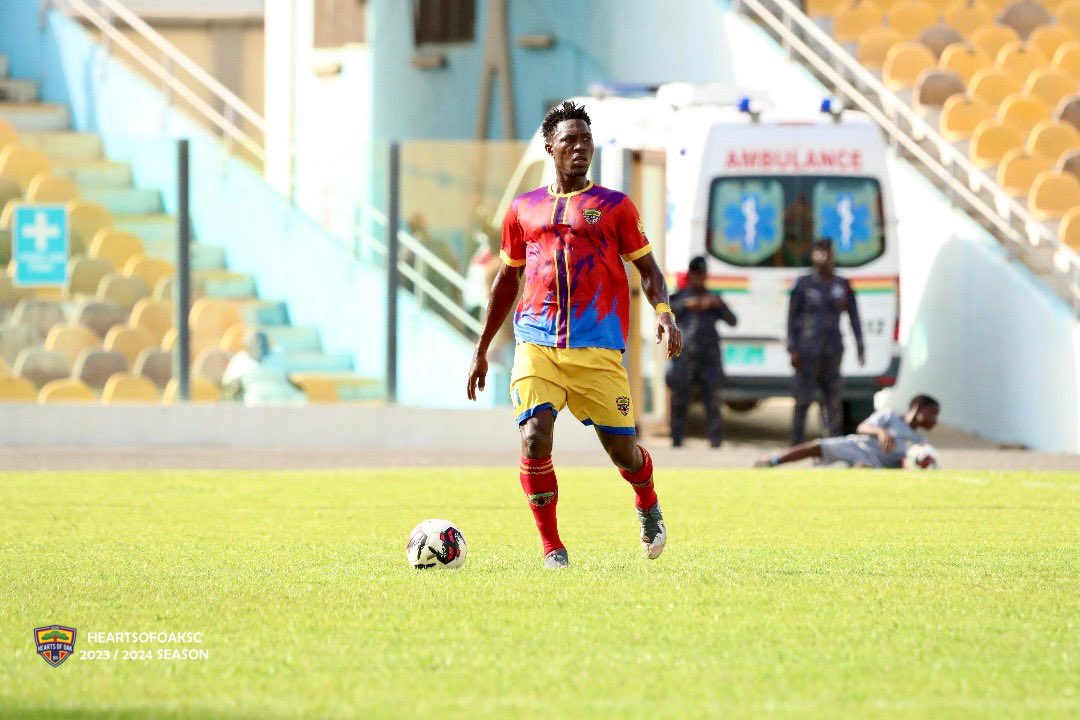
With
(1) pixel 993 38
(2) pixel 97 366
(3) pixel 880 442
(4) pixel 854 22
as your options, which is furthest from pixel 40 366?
(1) pixel 993 38

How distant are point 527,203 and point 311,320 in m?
9.82

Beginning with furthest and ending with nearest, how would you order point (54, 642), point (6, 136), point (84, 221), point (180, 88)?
point (180, 88), point (6, 136), point (84, 221), point (54, 642)

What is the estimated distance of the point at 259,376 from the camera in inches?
723

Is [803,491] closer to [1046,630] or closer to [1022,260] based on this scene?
[1046,630]

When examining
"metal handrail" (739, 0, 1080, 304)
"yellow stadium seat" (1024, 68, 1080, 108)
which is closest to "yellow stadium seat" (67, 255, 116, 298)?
"metal handrail" (739, 0, 1080, 304)

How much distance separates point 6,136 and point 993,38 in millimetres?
12120

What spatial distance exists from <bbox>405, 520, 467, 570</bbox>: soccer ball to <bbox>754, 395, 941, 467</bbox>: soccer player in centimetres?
657

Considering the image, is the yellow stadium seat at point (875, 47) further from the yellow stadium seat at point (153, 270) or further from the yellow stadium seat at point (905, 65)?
the yellow stadium seat at point (153, 270)

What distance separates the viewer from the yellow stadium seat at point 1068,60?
23719mm

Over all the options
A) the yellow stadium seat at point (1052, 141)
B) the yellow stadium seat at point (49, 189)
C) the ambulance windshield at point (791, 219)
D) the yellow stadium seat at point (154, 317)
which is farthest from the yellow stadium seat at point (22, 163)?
the yellow stadium seat at point (1052, 141)

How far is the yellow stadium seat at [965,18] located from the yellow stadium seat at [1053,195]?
489 cm

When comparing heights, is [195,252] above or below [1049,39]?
below

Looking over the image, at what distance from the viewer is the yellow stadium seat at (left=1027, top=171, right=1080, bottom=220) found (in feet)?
67.8

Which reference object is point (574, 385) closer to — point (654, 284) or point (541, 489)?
point (541, 489)
